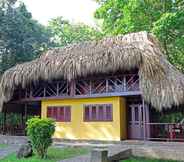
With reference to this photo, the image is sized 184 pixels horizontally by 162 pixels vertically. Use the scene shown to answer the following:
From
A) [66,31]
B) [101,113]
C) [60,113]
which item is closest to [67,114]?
[60,113]

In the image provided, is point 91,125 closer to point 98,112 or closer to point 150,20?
point 98,112

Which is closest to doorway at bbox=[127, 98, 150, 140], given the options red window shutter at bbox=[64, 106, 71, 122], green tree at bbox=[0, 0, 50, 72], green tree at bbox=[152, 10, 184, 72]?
red window shutter at bbox=[64, 106, 71, 122]

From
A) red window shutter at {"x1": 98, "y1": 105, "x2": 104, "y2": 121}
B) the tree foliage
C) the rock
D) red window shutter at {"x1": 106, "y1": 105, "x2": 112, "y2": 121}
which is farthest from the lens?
the tree foliage

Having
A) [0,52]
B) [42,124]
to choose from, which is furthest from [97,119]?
[0,52]

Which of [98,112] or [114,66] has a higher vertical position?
[114,66]

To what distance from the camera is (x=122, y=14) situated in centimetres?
2180

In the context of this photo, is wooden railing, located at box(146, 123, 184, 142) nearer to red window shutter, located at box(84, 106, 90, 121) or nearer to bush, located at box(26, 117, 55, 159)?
red window shutter, located at box(84, 106, 90, 121)

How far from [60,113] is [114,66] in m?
4.34

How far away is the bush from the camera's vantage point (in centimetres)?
1049

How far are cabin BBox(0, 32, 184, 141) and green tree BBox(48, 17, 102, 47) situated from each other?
1399cm

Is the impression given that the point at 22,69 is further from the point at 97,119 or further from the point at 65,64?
the point at 97,119

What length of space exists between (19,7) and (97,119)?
569 inches

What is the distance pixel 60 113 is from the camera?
1644cm

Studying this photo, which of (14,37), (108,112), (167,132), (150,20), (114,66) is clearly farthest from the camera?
(14,37)
